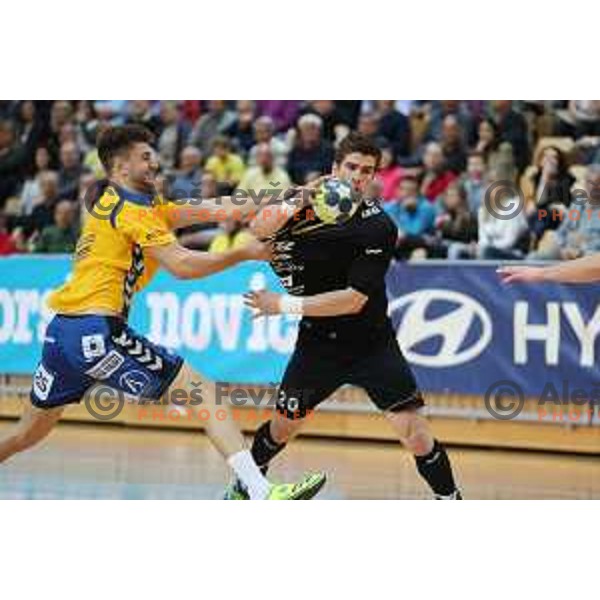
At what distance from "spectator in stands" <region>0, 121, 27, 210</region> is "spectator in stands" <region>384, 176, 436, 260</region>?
5.43 meters

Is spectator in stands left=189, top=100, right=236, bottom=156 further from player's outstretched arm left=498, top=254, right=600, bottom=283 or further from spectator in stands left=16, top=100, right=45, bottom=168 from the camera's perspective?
player's outstretched arm left=498, top=254, right=600, bottom=283

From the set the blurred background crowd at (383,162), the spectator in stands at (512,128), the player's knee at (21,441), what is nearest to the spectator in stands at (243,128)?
the blurred background crowd at (383,162)

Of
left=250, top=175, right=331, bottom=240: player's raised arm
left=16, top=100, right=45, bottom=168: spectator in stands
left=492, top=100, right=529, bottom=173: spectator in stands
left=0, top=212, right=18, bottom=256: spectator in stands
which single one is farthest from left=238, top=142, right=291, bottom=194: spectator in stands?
left=250, top=175, right=331, bottom=240: player's raised arm

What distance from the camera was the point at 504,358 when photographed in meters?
13.5

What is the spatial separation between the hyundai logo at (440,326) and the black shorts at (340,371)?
4.95m

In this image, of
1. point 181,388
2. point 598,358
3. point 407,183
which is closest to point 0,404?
point 407,183

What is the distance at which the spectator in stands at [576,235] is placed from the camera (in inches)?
536

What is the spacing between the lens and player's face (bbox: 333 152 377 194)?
8.45 meters

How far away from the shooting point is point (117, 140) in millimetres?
A: 8461

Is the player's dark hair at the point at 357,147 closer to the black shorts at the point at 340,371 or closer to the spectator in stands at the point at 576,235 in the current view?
the black shorts at the point at 340,371

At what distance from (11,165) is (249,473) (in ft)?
36.0

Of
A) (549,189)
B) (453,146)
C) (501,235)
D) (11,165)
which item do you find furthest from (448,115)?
(11,165)
